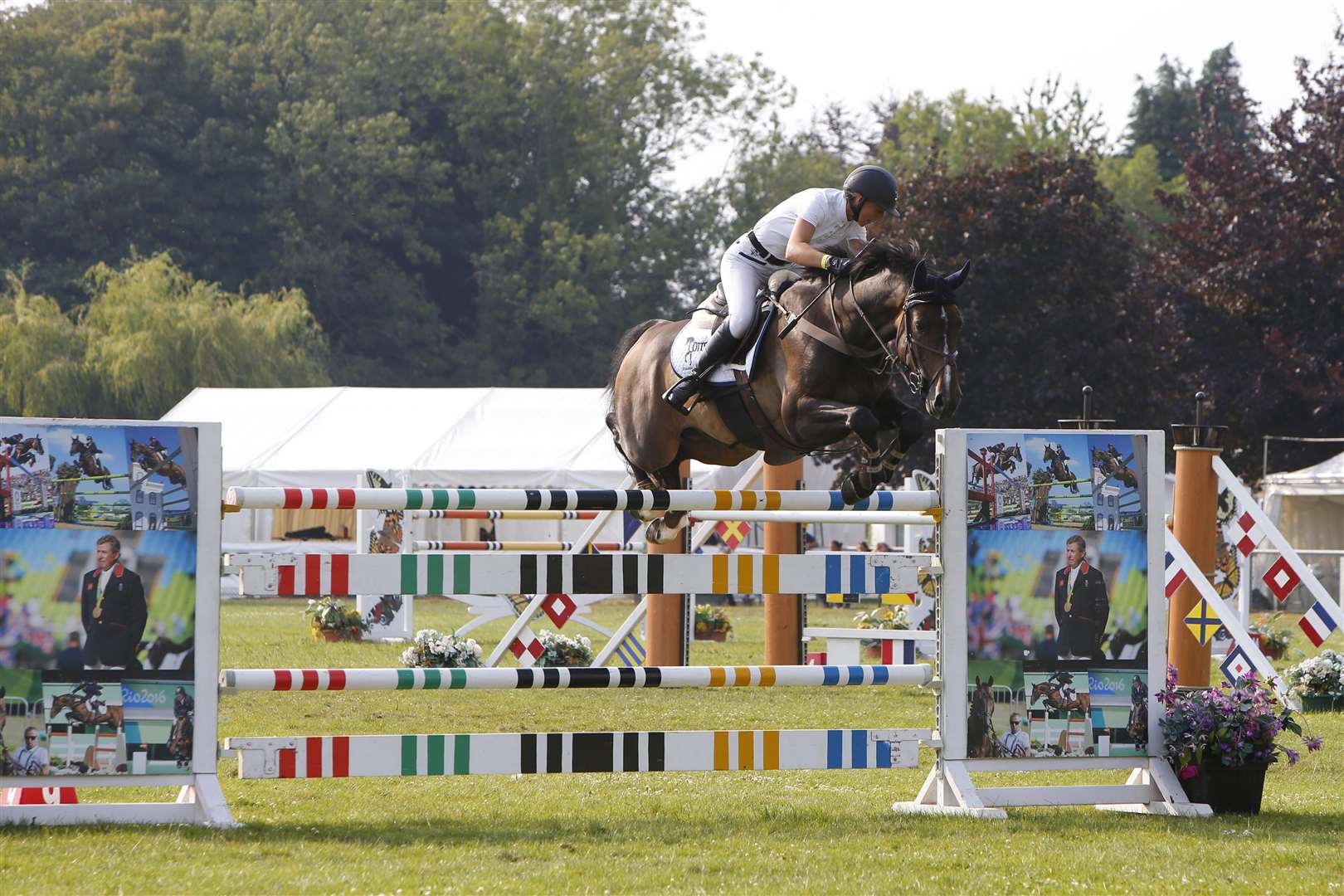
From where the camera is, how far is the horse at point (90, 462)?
5.31m

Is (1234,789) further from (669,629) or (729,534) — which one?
(729,534)

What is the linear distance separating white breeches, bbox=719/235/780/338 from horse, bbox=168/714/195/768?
101 inches

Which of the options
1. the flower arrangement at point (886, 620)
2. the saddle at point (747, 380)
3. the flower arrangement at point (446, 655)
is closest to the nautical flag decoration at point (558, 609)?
the flower arrangement at point (446, 655)

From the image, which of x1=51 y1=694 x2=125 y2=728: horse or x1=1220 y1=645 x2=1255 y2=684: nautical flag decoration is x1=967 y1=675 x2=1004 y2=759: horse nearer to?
x1=51 y1=694 x2=125 y2=728: horse

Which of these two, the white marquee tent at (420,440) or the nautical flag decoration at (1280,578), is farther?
the white marquee tent at (420,440)

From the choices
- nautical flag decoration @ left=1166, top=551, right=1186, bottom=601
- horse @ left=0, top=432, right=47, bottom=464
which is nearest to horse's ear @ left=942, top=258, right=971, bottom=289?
horse @ left=0, top=432, right=47, bottom=464

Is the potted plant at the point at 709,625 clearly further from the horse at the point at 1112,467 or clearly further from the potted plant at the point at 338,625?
the horse at the point at 1112,467

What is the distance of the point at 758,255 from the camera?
23.1 feet

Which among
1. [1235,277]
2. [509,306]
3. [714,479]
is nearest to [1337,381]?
[1235,277]

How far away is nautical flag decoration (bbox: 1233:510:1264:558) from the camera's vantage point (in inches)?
421

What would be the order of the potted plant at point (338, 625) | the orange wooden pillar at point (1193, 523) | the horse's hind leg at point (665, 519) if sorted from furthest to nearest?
1. the potted plant at point (338, 625)
2. the orange wooden pillar at point (1193, 523)
3. the horse's hind leg at point (665, 519)

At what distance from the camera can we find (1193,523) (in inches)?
354

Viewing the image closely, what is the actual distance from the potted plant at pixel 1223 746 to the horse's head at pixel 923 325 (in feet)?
4.44

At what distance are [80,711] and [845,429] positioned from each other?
2735 millimetres
